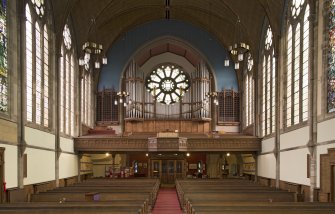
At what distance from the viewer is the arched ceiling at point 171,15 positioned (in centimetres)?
2827

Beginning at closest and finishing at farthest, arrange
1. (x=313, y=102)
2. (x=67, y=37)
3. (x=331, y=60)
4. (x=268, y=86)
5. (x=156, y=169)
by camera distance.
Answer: (x=331, y=60) → (x=313, y=102) → (x=268, y=86) → (x=67, y=37) → (x=156, y=169)

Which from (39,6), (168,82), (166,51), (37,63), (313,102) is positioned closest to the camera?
(313,102)

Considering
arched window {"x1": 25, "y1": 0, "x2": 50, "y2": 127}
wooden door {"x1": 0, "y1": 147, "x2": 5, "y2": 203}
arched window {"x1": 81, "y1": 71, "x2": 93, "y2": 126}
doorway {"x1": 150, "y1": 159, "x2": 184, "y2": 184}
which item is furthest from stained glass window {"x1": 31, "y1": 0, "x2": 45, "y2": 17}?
doorway {"x1": 150, "y1": 159, "x2": 184, "y2": 184}

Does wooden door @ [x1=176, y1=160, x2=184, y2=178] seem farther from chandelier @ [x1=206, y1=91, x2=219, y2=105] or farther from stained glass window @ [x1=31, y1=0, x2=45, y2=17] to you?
stained glass window @ [x1=31, y1=0, x2=45, y2=17]

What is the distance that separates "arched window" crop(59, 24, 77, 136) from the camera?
3025 cm

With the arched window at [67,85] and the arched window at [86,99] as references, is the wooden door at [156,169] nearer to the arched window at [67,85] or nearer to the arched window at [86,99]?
the arched window at [86,99]

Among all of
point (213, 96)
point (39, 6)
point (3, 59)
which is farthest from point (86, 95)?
point (3, 59)

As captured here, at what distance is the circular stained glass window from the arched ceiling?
17.6 ft

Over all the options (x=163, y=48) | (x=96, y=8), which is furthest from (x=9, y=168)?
(x=163, y=48)

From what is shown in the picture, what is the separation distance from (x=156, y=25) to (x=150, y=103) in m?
7.44

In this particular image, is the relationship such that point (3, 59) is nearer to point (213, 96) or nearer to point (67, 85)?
point (67, 85)

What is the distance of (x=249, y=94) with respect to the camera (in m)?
38.3

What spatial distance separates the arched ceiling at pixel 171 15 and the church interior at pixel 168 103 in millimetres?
119

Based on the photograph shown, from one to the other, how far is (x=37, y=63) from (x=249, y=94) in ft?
64.3
